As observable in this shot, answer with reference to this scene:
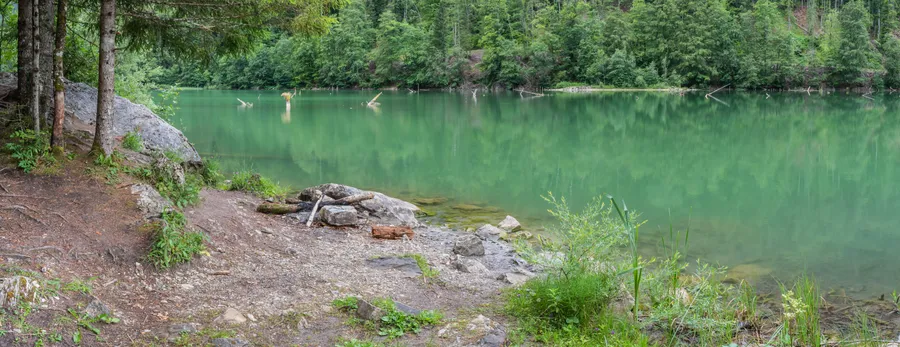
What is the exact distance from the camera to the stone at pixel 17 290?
180 inches

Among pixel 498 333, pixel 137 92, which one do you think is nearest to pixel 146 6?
pixel 137 92

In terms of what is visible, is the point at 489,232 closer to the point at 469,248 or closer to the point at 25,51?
the point at 469,248

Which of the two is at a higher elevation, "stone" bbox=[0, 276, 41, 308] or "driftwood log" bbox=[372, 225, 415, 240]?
"stone" bbox=[0, 276, 41, 308]

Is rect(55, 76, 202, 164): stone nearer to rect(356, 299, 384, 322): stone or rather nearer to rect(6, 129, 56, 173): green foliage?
rect(6, 129, 56, 173): green foliage

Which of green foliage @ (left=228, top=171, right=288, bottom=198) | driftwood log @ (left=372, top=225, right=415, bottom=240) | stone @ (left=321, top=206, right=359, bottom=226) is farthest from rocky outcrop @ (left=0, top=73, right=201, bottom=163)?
driftwood log @ (left=372, top=225, right=415, bottom=240)

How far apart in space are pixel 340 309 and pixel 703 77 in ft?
243

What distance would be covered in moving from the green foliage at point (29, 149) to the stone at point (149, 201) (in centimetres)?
102

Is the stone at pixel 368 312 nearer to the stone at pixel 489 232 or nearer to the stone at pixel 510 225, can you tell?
the stone at pixel 489 232

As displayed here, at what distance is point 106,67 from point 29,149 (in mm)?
1302

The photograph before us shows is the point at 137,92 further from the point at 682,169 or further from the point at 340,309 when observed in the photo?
the point at 682,169

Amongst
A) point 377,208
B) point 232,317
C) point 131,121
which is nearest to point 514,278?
point 232,317

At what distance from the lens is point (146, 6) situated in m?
9.73

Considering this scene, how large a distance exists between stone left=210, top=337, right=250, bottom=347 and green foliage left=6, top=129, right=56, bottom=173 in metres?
3.78

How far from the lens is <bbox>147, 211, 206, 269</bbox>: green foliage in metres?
6.30
